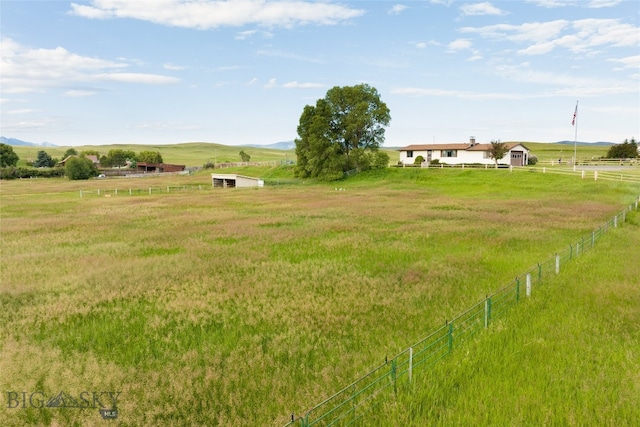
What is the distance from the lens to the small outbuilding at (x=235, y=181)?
8043cm

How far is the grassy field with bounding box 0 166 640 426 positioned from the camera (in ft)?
30.7

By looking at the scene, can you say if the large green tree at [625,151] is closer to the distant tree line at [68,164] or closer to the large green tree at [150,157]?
the distant tree line at [68,164]

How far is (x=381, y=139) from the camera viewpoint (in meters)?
78.4

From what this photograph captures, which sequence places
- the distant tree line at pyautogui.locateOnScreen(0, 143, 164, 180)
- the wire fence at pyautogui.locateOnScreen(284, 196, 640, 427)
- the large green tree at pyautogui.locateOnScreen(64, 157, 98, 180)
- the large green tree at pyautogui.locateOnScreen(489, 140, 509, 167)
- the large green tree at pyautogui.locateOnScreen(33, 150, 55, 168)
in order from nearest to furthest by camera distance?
the wire fence at pyautogui.locateOnScreen(284, 196, 640, 427)
the large green tree at pyautogui.locateOnScreen(489, 140, 509, 167)
the large green tree at pyautogui.locateOnScreen(64, 157, 98, 180)
the distant tree line at pyautogui.locateOnScreen(0, 143, 164, 180)
the large green tree at pyautogui.locateOnScreen(33, 150, 55, 168)

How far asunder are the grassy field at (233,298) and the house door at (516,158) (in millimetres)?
46563

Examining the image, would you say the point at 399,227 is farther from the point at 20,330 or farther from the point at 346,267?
the point at 20,330

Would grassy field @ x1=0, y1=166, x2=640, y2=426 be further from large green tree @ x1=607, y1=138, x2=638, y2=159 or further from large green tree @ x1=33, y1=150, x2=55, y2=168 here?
large green tree @ x1=33, y1=150, x2=55, y2=168

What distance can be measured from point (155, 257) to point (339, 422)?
17.2 metres

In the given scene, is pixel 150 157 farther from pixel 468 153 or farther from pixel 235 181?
pixel 468 153

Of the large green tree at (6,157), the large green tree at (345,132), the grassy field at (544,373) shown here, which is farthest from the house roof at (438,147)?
the large green tree at (6,157)

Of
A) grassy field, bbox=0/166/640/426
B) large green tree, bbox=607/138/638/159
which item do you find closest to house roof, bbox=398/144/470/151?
large green tree, bbox=607/138/638/159

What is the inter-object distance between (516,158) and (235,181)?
56.1 meters

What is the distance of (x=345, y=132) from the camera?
7738cm

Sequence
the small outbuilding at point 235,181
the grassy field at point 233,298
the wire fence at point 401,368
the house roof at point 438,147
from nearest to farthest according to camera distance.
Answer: the wire fence at point 401,368, the grassy field at point 233,298, the small outbuilding at point 235,181, the house roof at point 438,147
